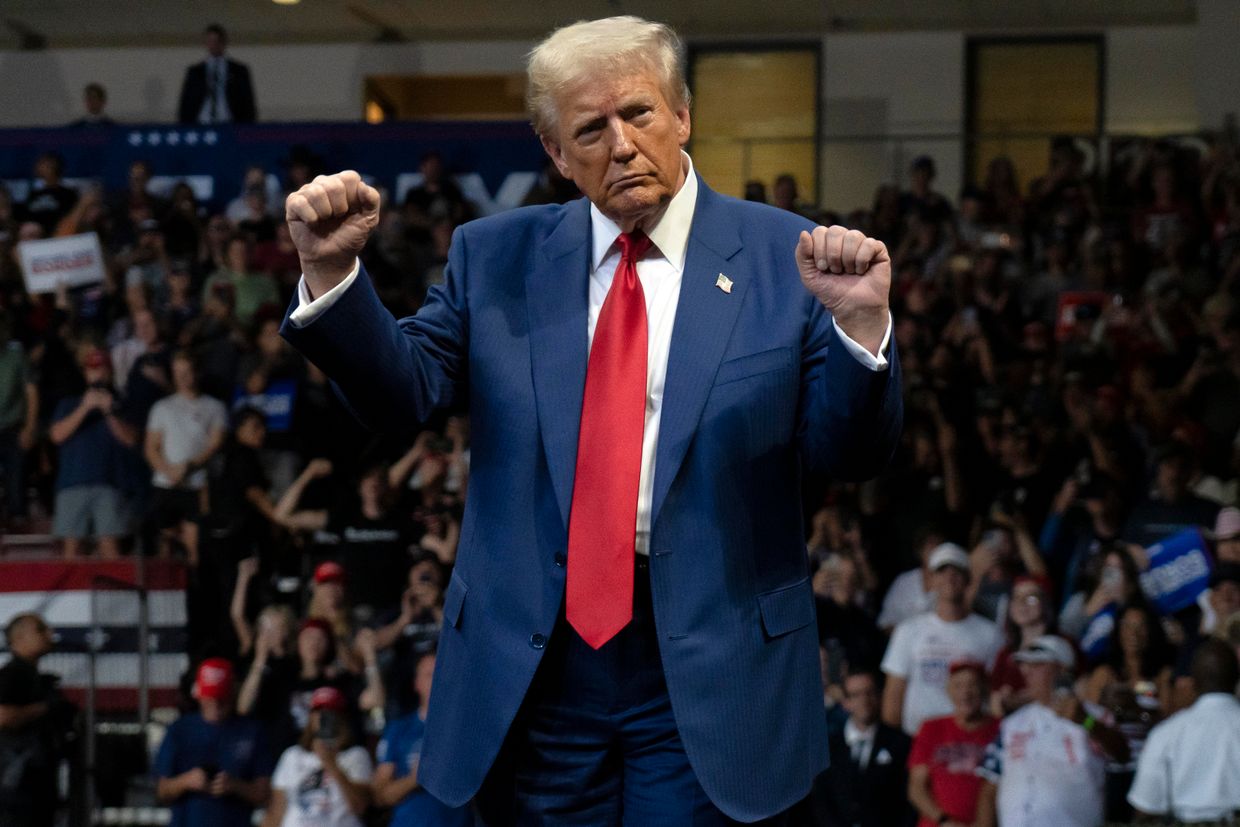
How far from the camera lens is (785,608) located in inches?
99.0

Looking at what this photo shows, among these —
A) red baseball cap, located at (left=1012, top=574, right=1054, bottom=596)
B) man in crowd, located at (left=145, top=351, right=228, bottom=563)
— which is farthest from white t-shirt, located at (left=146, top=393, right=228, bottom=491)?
red baseball cap, located at (left=1012, top=574, right=1054, bottom=596)

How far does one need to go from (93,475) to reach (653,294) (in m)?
8.63

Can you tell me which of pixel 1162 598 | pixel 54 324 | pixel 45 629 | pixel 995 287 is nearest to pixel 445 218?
pixel 54 324

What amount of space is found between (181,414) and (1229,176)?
735 centimetres

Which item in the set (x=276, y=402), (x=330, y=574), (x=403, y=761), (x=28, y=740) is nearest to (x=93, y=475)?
(x=276, y=402)

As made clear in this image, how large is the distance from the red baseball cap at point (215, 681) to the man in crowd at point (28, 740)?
68 cm

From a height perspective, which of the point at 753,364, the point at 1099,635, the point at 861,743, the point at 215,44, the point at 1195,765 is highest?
the point at 215,44

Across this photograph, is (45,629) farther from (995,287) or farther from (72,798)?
(995,287)

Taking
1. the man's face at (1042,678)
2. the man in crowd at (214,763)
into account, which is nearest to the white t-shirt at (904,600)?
the man's face at (1042,678)

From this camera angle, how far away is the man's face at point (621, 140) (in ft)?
8.23

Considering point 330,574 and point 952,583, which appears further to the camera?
point 330,574

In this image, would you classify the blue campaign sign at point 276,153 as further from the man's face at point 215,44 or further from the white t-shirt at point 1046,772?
the white t-shirt at point 1046,772

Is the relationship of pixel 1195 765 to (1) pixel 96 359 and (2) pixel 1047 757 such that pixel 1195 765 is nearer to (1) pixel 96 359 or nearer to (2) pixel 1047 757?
(2) pixel 1047 757

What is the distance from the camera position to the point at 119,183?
14180mm
